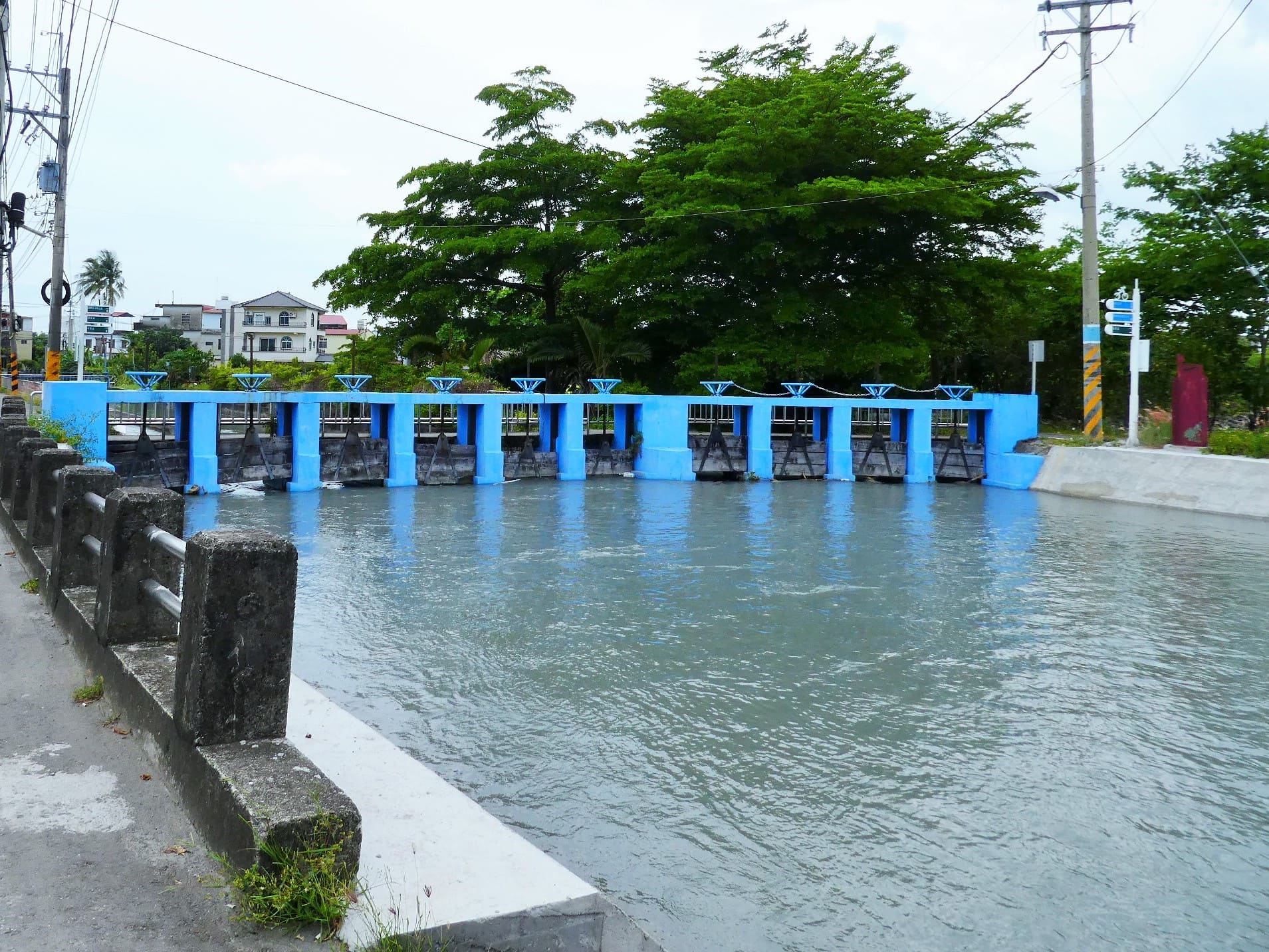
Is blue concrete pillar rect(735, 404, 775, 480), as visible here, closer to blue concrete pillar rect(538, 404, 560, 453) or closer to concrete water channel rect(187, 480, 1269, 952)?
blue concrete pillar rect(538, 404, 560, 453)

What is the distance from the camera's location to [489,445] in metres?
26.7

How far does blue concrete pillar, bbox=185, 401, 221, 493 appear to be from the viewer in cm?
2200

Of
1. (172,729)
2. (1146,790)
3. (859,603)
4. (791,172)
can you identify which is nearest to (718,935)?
(172,729)

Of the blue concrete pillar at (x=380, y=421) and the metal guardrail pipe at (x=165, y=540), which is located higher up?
the blue concrete pillar at (x=380, y=421)

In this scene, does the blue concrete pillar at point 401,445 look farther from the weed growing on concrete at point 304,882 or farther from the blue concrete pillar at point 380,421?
the weed growing on concrete at point 304,882

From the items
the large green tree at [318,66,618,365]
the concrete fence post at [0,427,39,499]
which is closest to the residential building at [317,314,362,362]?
the large green tree at [318,66,618,365]

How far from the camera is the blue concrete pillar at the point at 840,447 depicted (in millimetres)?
30203

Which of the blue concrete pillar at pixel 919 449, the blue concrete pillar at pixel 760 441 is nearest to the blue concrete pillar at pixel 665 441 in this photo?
the blue concrete pillar at pixel 760 441

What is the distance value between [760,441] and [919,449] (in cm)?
464

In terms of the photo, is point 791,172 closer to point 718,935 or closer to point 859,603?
point 859,603

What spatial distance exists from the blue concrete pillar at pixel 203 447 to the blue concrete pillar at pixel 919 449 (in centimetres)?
1835

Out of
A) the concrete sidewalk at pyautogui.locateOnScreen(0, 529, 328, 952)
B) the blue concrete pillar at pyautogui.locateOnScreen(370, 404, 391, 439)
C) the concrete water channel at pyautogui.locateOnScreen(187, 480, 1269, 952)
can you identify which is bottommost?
the concrete water channel at pyautogui.locateOnScreen(187, 480, 1269, 952)

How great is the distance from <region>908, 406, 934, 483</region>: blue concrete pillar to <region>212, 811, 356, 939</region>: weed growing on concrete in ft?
92.8

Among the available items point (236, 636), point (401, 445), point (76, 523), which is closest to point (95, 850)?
point (236, 636)
